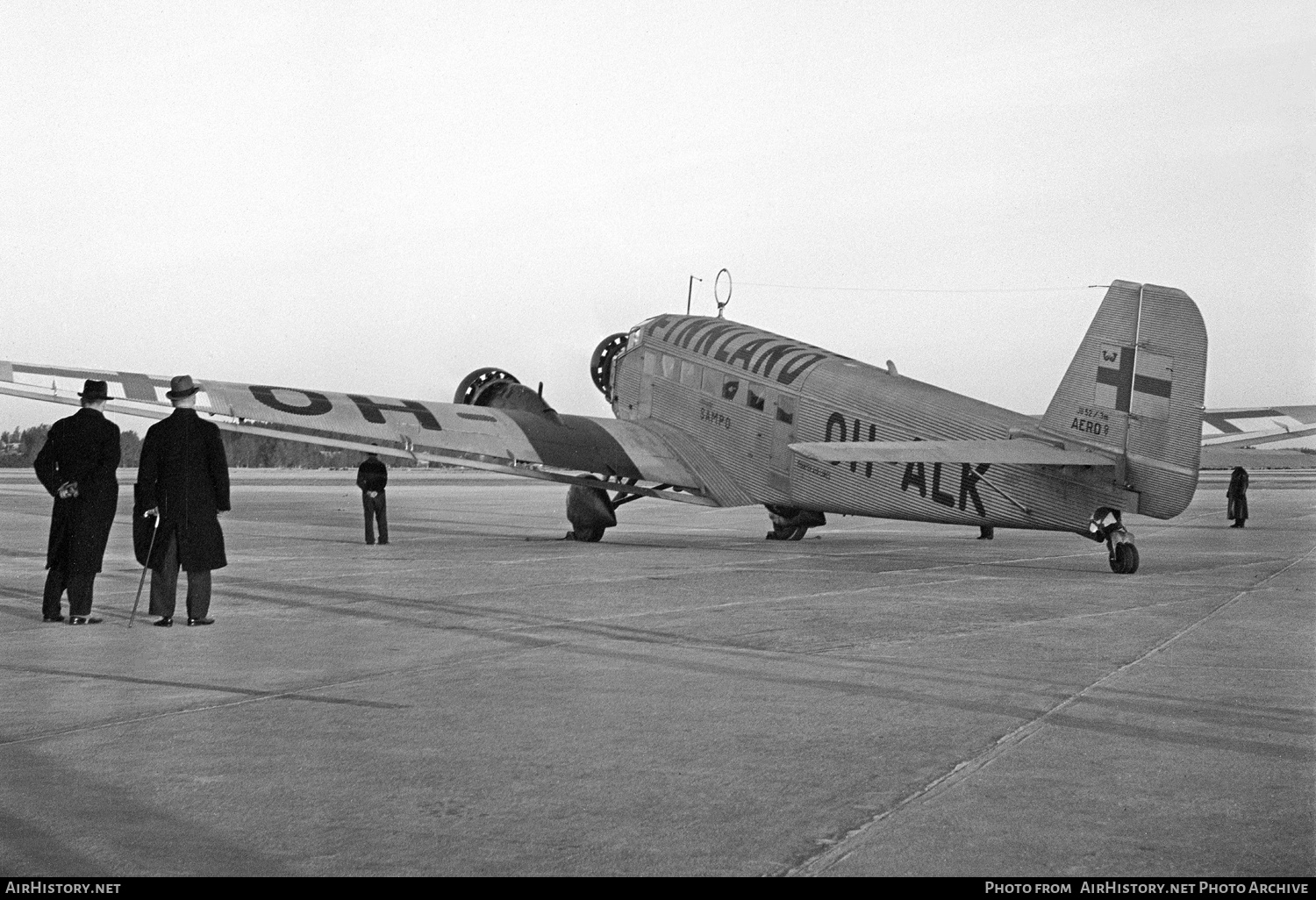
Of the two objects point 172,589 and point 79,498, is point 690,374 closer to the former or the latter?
point 79,498

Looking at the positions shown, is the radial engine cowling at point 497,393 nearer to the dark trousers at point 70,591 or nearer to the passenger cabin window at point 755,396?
the passenger cabin window at point 755,396

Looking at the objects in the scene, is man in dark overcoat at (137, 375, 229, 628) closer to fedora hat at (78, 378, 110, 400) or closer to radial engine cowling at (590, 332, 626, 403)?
fedora hat at (78, 378, 110, 400)

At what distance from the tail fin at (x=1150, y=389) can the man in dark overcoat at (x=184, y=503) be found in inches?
394

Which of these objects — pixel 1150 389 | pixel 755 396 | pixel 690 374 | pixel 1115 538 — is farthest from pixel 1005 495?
pixel 690 374

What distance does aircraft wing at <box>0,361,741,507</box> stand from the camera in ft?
59.9

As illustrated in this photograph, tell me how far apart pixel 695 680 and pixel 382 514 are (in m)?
13.2

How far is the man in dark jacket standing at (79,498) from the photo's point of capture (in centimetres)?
1052

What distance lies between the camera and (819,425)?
19.4 meters

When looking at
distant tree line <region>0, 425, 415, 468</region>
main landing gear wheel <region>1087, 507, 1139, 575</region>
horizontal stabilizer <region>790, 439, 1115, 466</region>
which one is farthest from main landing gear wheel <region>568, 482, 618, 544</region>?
distant tree line <region>0, 425, 415, 468</region>

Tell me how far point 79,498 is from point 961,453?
934cm

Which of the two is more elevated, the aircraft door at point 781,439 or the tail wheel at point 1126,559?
the aircraft door at point 781,439

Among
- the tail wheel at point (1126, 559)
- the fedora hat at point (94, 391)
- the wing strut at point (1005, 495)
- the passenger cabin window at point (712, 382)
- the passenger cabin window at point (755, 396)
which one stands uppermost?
the passenger cabin window at point (712, 382)

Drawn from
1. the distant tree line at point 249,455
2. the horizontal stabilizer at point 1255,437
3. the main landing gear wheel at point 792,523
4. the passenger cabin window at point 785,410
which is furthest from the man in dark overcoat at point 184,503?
the distant tree line at point 249,455
